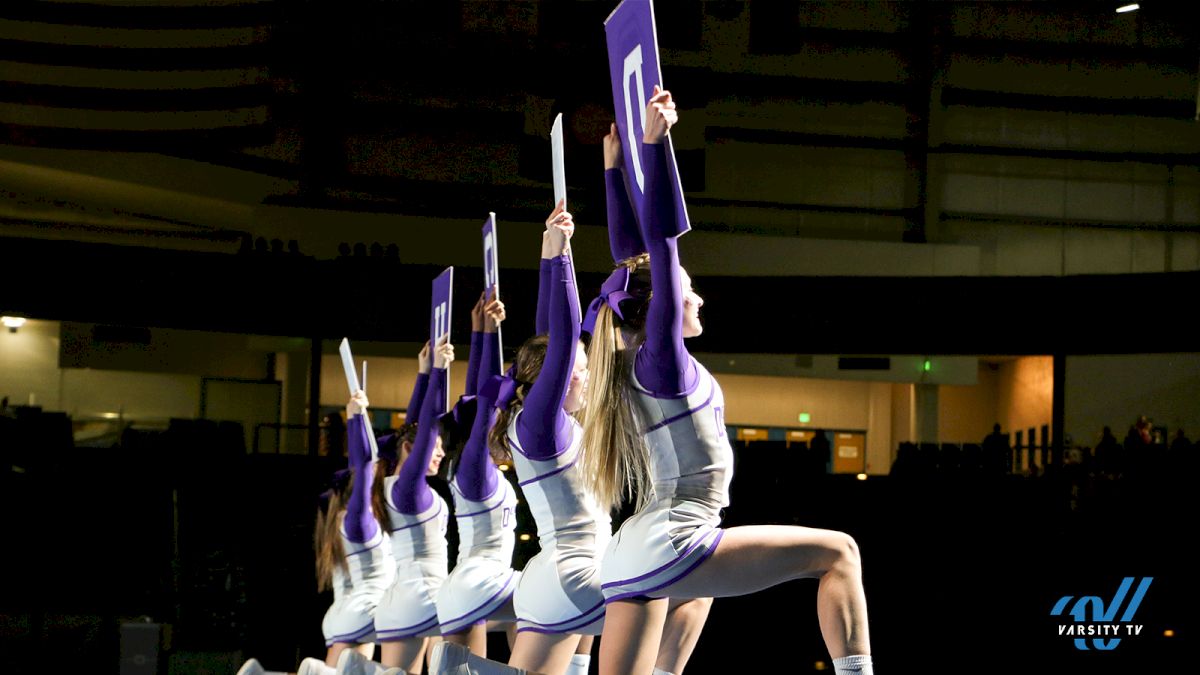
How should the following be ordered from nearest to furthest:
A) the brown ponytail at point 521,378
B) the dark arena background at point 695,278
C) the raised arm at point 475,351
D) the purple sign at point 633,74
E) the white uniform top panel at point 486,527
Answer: the purple sign at point 633,74, the brown ponytail at point 521,378, the white uniform top panel at point 486,527, the raised arm at point 475,351, the dark arena background at point 695,278

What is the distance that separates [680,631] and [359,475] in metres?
2.91

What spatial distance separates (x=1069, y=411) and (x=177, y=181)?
988cm

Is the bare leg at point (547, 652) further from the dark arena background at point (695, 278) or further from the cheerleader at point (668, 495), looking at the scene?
the dark arena background at point (695, 278)

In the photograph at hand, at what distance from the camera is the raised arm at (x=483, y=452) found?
4.73 m

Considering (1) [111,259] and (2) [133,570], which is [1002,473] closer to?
(2) [133,570]

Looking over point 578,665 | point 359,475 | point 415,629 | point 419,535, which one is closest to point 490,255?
point 419,535

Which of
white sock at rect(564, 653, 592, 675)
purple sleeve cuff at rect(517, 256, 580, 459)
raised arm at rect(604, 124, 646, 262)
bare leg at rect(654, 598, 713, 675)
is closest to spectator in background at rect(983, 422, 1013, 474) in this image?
white sock at rect(564, 653, 592, 675)

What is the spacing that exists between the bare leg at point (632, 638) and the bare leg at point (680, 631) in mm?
425

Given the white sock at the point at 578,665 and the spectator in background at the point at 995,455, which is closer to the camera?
the white sock at the point at 578,665

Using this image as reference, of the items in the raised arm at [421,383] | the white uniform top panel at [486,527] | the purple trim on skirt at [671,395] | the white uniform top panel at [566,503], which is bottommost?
the white uniform top panel at [486,527]

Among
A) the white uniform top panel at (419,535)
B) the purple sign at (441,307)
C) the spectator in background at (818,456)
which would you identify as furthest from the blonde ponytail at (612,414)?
the spectator in background at (818,456)

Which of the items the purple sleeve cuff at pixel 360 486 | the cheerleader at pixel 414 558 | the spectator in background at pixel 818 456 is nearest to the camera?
the cheerleader at pixel 414 558

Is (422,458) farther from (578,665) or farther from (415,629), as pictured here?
(578,665)

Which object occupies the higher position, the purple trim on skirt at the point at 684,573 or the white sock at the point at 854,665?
the purple trim on skirt at the point at 684,573
